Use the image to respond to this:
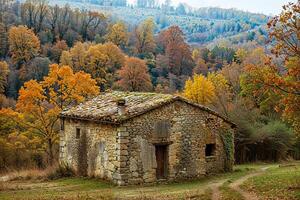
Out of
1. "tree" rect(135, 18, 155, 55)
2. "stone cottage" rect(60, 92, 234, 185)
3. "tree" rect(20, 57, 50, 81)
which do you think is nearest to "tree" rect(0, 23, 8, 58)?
"tree" rect(20, 57, 50, 81)

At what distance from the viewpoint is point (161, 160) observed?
21922 millimetres

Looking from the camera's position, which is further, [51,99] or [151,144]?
[51,99]

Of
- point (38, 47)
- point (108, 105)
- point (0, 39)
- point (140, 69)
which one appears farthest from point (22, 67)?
point (108, 105)

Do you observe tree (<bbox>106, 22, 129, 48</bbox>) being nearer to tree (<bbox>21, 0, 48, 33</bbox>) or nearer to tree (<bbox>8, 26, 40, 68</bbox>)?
tree (<bbox>21, 0, 48, 33</bbox>)

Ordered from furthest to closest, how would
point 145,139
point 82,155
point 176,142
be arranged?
1. point 82,155
2. point 176,142
3. point 145,139

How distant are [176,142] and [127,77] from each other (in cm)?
4914

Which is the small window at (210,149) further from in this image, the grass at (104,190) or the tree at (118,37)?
the tree at (118,37)

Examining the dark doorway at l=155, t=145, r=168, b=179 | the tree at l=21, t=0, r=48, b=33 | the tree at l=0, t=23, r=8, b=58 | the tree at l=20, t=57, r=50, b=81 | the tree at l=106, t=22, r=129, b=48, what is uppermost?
the tree at l=21, t=0, r=48, b=33

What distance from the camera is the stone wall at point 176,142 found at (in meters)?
20.5

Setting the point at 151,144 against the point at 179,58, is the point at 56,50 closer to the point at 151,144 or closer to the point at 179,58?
the point at 179,58

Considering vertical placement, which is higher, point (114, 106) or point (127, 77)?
point (127, 77)

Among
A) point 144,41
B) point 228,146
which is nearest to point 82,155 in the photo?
point 228,146

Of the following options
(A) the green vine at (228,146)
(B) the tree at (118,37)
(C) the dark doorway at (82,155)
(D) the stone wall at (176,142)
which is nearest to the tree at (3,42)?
(B) the tree at (118,37)

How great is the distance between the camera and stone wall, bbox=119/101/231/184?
20547 mm
